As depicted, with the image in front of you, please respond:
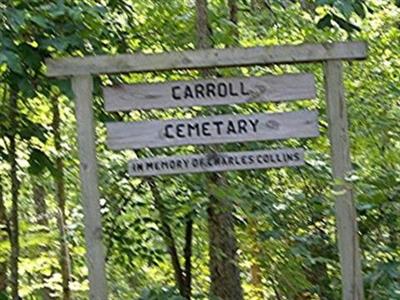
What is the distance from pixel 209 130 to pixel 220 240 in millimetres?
1588

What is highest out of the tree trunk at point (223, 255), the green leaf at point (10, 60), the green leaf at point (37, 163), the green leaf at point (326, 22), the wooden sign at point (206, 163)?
the green leaf at point (326, 22)

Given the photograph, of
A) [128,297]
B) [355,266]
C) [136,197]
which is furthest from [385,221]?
[128,297]

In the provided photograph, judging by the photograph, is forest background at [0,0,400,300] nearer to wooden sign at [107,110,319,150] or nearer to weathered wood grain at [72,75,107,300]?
weathered wood grain at [72,75,107,300]

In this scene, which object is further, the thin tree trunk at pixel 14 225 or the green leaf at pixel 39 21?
the thin tree trunk at pixel 14 225

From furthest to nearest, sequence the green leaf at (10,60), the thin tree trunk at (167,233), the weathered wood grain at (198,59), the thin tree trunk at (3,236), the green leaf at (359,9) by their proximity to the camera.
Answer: the thin tree trunk at (3,236), the thin tree trunk at (167,233), the weathered wood grain at (198,59), the green leaf at (359,9), the green leaf at (10,60)

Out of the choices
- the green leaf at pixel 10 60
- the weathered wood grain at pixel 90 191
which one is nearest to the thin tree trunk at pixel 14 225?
the weathered wood grain at pixel 90 191

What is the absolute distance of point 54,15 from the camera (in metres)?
3.58

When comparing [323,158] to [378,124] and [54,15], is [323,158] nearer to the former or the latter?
[378,124]

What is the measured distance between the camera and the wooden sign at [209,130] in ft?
12.2

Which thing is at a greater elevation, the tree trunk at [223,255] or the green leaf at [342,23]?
the green leaf at [342,23]

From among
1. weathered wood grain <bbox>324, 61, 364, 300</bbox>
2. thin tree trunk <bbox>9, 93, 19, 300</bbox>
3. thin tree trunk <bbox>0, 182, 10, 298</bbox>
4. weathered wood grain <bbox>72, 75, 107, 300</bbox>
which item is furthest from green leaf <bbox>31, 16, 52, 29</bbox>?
thin tree trunk <bbox>0, 182, 10, 298</bbox>

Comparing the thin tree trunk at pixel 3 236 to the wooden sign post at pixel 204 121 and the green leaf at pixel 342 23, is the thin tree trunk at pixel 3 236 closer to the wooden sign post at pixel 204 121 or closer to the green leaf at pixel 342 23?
the wooden sign post at pixel 204 121

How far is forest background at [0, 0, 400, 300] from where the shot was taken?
12.6 feet

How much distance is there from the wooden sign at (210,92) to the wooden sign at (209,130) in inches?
3.6
